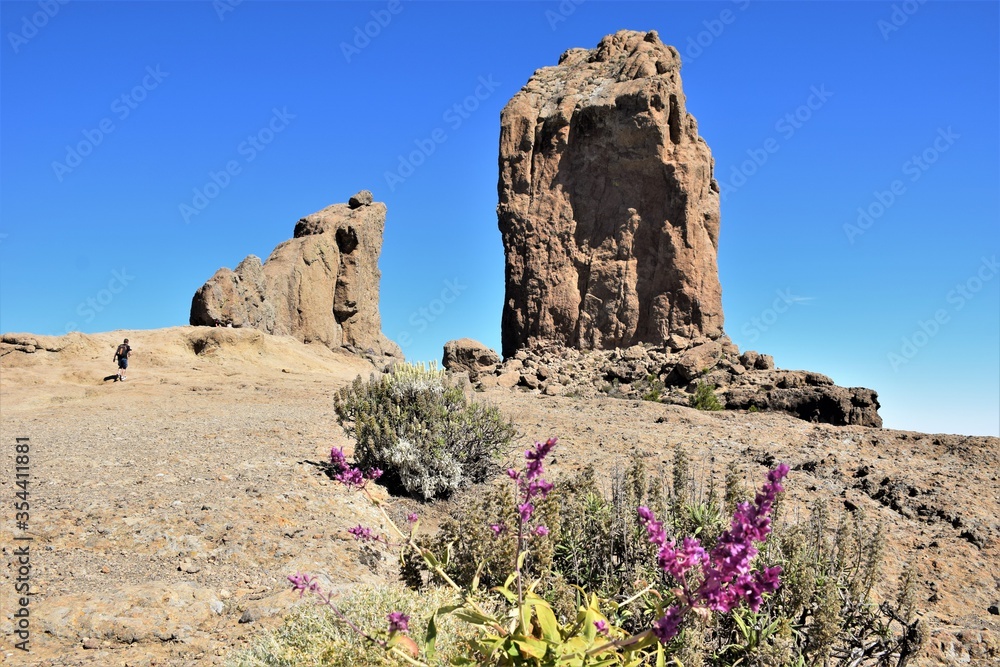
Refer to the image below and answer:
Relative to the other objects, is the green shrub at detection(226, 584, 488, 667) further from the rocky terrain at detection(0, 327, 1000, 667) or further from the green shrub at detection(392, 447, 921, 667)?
the rocky terrain at detection(0, 327, 1000, 667)

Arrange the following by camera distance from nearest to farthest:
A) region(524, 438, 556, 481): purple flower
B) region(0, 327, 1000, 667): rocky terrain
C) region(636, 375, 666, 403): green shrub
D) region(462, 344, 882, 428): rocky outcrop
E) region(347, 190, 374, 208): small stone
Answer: region(524, 438, 556, 481): purple flower, region(0, 327, 1000, 667): rocky terrain, region(462, 344, 882, 428): rocky outcrop, region(636, 375, 666, 403): green shrub, region(347, 190, 374, 208): small stone

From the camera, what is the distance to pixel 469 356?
819 inches

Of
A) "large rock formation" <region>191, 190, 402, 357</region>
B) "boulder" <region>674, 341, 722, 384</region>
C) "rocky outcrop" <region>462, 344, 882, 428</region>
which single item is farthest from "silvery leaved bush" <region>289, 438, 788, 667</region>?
"large rock formation" <region>191, 190, 402, 357</region>

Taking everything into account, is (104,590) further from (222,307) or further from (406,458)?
(222,307)

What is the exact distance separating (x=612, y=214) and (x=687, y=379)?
19.4 ft

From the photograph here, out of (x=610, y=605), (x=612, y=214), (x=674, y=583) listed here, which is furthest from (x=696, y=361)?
(x=610, y=605)

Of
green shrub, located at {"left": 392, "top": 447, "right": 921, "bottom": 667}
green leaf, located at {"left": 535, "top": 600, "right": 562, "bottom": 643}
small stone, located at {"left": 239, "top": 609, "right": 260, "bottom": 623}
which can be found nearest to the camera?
green leaf, located at {"left": 535, "top": 600, "right": 562, "bottom": 643}

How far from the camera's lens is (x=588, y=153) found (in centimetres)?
2238

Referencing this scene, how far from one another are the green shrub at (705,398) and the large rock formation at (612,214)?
3.67 meters

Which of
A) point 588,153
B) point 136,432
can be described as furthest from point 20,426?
point 588,153

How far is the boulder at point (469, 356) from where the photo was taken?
67.6 ft

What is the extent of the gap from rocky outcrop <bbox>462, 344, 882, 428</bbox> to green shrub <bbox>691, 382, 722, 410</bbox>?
0.16m

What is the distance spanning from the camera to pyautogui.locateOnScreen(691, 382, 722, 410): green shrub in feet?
51.3

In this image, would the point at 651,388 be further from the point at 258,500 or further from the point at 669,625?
the point at 669,625
